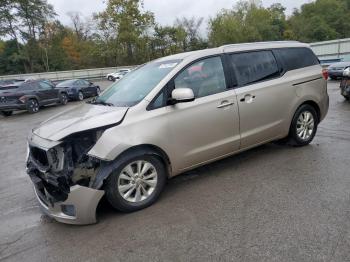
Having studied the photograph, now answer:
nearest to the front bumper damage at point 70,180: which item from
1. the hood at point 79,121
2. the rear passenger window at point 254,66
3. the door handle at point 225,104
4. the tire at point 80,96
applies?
the hood at point 79,121

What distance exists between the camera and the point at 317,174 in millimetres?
4625

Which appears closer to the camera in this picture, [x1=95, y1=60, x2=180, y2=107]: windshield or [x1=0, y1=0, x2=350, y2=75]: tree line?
[x1=95, y1=60, x2=180, y2=107]: windshield

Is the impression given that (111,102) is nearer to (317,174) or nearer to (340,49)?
(317,174)

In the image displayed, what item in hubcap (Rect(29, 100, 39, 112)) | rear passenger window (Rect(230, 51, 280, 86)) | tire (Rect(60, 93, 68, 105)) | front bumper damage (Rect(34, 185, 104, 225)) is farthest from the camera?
tire (Rect(60, 93, 68, 105))

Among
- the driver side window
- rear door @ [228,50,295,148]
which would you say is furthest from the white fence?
the driver side window

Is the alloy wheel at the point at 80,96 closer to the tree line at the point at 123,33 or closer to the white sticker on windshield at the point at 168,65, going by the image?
the white sticker on windshield at the point at 168,65

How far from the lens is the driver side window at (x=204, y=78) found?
4416mm

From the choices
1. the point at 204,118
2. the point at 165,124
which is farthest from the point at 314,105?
the point at 165,124

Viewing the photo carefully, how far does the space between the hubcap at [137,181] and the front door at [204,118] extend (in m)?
0.41

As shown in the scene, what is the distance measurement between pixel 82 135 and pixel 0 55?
187 ft

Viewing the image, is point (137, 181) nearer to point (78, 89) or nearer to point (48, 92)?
point (48, 92)

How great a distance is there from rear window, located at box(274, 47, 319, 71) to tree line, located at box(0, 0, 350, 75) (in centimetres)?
4862

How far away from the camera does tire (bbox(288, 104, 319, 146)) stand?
18.5ft

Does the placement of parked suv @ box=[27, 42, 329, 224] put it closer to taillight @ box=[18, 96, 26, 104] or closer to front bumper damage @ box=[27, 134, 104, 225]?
front bumper damage @ box=[27, 134, 104, 225]
